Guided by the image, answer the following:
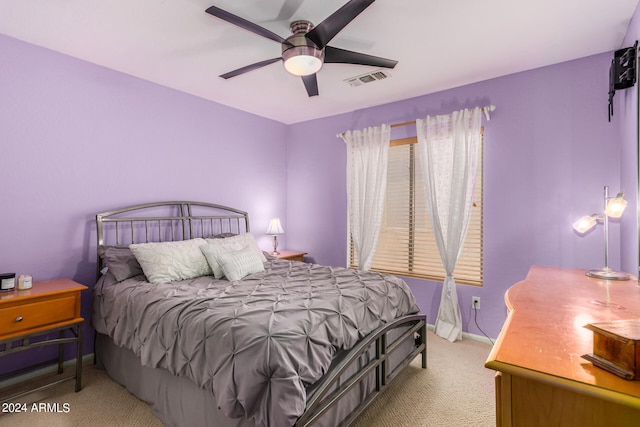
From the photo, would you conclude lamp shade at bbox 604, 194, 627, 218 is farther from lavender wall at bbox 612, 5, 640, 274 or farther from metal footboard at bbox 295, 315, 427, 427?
metal footboard at bbox 295, 315, 427, 427

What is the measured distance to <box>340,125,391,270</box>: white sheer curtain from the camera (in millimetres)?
3889

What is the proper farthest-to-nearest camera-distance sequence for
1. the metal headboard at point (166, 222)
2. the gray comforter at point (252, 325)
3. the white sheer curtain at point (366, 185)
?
1. the white sheer curtain at point (366, 185)
2. the metal headboard at point (166, 222)
3. the gray comforter at point (252, 325)

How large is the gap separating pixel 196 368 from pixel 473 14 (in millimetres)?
2759

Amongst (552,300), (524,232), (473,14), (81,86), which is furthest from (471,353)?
(81,86)

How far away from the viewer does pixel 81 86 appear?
2.83m

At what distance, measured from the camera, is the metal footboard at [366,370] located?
1540mm

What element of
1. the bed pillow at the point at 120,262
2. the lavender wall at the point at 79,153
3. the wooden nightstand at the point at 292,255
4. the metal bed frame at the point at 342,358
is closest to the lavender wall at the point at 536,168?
the metal bed frame at the point at 342,358

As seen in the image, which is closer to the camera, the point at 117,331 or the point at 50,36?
the point at 117,331


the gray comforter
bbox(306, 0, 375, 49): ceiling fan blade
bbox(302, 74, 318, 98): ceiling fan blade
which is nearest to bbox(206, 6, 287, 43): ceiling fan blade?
bbox(306, 0, 375, 49): ceiling fan blade

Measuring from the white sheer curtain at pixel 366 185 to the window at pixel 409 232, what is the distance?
14 centimetres

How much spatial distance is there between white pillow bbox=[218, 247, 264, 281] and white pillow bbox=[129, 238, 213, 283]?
0.24 m

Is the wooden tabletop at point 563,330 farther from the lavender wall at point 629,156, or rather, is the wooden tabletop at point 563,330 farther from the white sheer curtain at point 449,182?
the white sheer curtain at point 449,182

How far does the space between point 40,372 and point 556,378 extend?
3463mm

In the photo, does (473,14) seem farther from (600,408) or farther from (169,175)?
(169,175)
